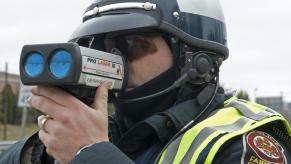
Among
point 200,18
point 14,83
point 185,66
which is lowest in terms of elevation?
point 14,83

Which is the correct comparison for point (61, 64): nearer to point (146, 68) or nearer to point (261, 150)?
point (146, 68)

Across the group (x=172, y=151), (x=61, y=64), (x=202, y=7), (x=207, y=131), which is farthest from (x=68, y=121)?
(x=202, y=7)

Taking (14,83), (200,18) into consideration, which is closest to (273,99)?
(14,83)

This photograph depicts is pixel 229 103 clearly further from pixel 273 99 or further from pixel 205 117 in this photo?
pixel 273 99

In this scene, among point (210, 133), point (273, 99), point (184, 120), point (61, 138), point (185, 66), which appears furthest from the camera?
point (273, 99)

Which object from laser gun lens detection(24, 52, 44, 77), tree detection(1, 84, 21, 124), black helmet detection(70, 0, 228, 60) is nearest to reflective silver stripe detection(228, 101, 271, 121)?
black helmet detection(70, 0, 228, 60)

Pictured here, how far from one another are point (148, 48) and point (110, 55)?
0.29m

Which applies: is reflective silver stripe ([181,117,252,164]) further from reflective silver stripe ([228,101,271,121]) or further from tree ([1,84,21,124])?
tree ([1,84,21,124])

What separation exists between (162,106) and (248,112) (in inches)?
14.5

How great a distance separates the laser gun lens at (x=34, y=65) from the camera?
7.08ft

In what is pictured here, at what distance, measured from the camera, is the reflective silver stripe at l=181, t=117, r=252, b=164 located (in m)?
2.28

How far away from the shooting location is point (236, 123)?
2467 millimetres

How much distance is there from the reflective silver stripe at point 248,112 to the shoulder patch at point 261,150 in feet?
0.30

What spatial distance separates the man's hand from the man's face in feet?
1.30
